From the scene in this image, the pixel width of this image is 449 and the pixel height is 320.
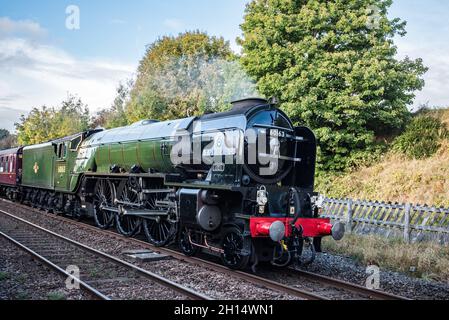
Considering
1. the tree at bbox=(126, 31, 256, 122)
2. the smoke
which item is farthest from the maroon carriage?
the smoke

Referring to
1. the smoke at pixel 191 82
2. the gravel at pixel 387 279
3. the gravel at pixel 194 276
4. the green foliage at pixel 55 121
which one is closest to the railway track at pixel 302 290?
the gravel at pixel 194 276

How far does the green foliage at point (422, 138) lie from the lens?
16.4 metres

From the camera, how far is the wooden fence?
11.1 m

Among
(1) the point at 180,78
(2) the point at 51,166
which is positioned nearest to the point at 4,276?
(2) the point at 51,166

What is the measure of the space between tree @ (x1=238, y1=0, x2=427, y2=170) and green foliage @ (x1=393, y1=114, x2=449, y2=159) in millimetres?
612

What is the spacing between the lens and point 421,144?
1659 centimetres

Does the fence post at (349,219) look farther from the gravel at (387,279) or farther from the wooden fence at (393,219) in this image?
the gravel at (387,279)

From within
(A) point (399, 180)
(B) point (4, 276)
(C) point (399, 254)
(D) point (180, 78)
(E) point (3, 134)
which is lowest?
(B) point (4, 276)

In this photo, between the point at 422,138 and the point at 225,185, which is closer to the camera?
the point at 225,185

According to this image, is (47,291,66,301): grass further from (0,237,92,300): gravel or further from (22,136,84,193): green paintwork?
(22,136,84,193): green paintwork

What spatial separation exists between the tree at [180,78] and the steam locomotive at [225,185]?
12838 mm

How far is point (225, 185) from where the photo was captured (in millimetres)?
8141

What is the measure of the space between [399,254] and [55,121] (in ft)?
144

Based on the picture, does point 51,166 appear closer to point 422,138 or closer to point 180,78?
point 180,78
